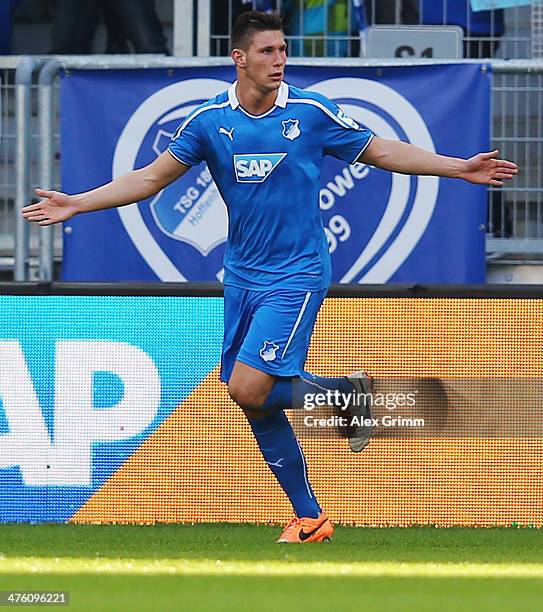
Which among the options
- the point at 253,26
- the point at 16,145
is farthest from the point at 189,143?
the point at 16,145

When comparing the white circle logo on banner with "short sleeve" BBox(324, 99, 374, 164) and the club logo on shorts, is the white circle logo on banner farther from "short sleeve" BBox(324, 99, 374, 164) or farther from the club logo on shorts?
the club logo on shorts

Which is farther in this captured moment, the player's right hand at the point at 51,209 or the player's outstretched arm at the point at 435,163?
the player's right hand at the point at 51,209

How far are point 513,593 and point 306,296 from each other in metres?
2.07

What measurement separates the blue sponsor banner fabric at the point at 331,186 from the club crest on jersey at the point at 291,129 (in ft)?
7.26

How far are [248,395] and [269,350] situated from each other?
0.73 ft

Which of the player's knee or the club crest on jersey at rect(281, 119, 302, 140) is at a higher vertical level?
the club crest on jersey at rect(281, 119, 302, 140)

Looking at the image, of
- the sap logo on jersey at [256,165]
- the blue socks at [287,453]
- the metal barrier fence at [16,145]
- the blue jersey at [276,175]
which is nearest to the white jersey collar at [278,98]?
the blue jersey at [276,175]

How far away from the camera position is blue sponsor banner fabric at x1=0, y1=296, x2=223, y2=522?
800cm

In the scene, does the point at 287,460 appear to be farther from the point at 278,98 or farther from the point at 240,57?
the point at 240,57

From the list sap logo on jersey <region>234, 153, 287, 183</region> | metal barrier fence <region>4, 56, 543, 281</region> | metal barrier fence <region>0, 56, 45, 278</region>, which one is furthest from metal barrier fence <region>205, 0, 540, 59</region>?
sap logo on jersey <region>234, 153, 287, 183</region>

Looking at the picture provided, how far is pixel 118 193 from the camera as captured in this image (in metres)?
7.26

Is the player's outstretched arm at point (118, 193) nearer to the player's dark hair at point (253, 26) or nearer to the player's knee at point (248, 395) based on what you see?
the player's dark hair at point (253, 26)

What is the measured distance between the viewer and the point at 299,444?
779cm

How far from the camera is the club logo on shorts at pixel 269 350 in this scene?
699 cm
